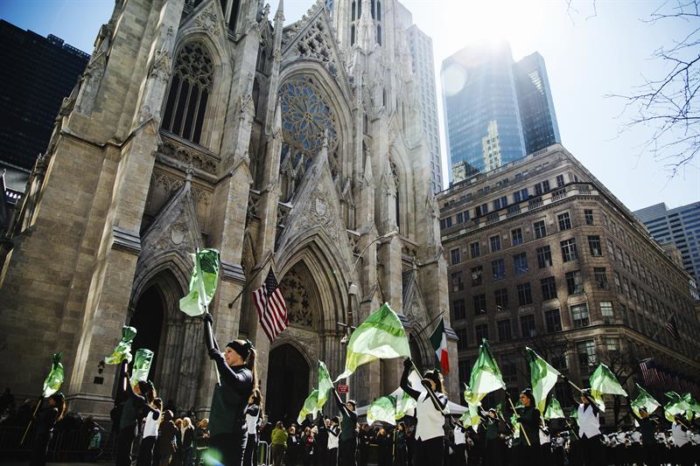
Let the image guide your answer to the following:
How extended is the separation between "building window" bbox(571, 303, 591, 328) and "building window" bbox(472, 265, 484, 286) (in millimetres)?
9649

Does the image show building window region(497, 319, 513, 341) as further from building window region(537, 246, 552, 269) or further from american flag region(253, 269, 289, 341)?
american flag region(253, 269, 289, 341)

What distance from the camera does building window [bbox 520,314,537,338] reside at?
41.9 meters

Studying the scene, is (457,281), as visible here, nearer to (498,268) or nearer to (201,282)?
(498,268)

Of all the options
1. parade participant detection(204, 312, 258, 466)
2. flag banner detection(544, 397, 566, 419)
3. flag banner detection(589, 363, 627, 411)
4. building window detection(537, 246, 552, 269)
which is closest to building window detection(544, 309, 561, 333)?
building window detection(537, 246, 552, 269)

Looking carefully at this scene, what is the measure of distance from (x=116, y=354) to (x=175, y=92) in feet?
58.0

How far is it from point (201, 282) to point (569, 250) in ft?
137

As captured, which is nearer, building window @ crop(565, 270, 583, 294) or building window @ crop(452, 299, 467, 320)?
building window @ crop(565, 270, 583, 294)

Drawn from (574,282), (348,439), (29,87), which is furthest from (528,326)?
(29,87)

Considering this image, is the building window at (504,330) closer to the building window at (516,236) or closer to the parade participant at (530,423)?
the building window at (516,236)

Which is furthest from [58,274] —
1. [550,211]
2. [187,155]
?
[550,211]

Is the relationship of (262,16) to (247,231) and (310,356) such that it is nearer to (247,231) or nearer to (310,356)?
(247,231)

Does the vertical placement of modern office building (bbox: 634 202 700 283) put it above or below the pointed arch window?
above

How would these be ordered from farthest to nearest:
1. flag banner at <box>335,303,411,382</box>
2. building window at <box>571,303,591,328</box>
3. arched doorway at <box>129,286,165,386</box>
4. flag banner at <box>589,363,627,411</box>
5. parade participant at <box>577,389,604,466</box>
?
building window at <box>571,303,591,328</box>, arched doorway at <box>129,286,165,386</box>, flag banner at <box>589,363,627,411</box>, parade participant at <box>577,389,604,466</box>, flag banner at <box>335,303,411,382</box>

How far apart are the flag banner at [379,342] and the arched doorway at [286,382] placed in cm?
1588
